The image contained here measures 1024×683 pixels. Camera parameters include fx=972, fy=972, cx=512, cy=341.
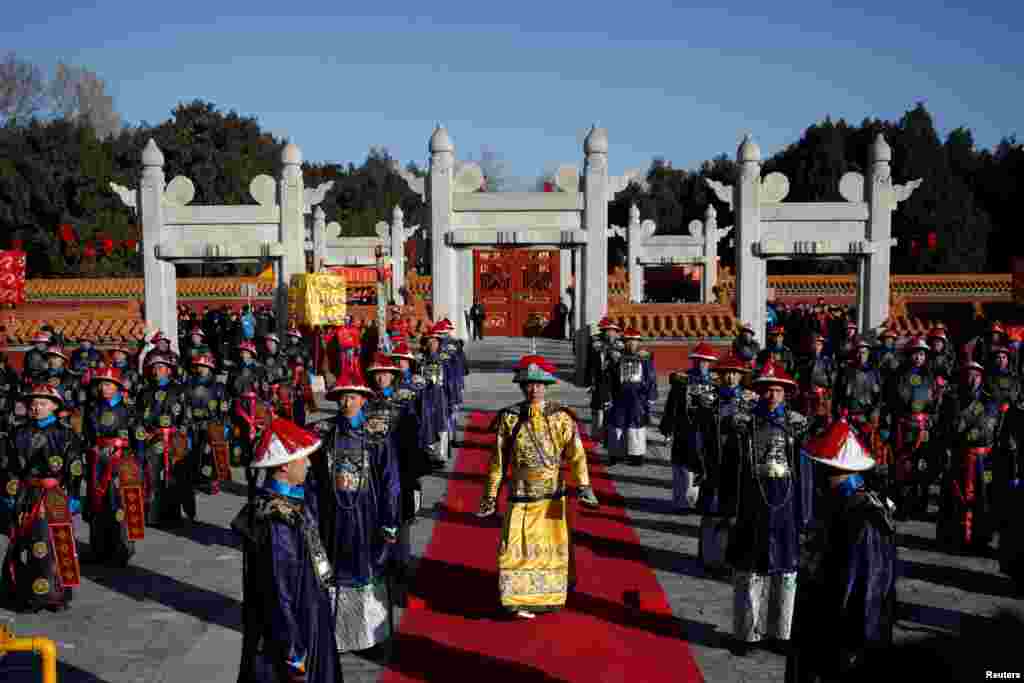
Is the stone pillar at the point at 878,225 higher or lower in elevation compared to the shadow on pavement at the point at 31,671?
higher

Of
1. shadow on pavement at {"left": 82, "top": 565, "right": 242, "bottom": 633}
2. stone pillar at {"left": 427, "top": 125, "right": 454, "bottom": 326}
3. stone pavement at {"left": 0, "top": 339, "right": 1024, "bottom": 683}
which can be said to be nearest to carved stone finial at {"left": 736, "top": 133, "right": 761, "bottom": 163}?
stone pillar at {"left": 427, "top": 125, "right": 454, "bottom": 326}

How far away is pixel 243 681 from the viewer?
5.04 metres

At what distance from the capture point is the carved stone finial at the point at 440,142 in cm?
2186

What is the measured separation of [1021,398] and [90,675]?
9.25 m

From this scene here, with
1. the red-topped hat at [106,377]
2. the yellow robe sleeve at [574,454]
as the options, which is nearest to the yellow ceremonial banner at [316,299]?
the red-topped hat at [106,377]

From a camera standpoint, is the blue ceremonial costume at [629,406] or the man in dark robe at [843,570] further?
the blue ceremonial costume at [629,406]

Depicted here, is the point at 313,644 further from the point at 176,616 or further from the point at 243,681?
the point at 176,616

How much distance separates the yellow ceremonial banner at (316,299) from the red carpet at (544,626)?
10590 mm

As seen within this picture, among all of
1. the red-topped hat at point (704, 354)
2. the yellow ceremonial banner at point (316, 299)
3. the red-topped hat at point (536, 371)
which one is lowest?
the red-topped hat at point (704, 354)

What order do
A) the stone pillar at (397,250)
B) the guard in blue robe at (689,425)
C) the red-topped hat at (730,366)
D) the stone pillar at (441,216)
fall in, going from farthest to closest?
the stone pillar at (397,250) < the stone pillar at (441,216) < the guard in blue robe at (689,425) < the red-topped hat at (730,366)

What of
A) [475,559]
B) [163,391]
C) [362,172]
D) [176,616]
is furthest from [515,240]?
[362,172]

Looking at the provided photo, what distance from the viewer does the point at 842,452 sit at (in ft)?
17.7

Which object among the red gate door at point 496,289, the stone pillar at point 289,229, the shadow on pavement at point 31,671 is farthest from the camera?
the red gate door at point 496,289

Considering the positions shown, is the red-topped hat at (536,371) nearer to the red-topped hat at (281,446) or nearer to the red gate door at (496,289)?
the red-topped hat at (281,446)
